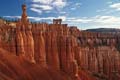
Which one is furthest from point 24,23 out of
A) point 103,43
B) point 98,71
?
point 103,43

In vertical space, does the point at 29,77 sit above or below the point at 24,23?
below

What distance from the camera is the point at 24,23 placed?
182ft

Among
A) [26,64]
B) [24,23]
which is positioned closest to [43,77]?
[26,64]

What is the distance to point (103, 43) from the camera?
320 ft

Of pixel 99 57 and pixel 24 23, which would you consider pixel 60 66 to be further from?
pixel 99 57

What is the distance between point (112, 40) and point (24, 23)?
48320 mm

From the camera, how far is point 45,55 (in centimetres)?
5931

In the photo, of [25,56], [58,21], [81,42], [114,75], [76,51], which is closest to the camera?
[25,56]

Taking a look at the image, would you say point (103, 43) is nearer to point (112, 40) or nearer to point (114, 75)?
point (112, 40)

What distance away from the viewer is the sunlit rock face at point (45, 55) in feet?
159

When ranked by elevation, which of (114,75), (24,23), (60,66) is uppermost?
(24,23)

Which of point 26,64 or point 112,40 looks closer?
point 26,64

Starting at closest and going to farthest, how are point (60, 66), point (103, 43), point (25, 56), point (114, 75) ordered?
point (25, 56), point (60, 66), point (114, 75), point (103, 43)

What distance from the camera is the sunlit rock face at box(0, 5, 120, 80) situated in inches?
1905
